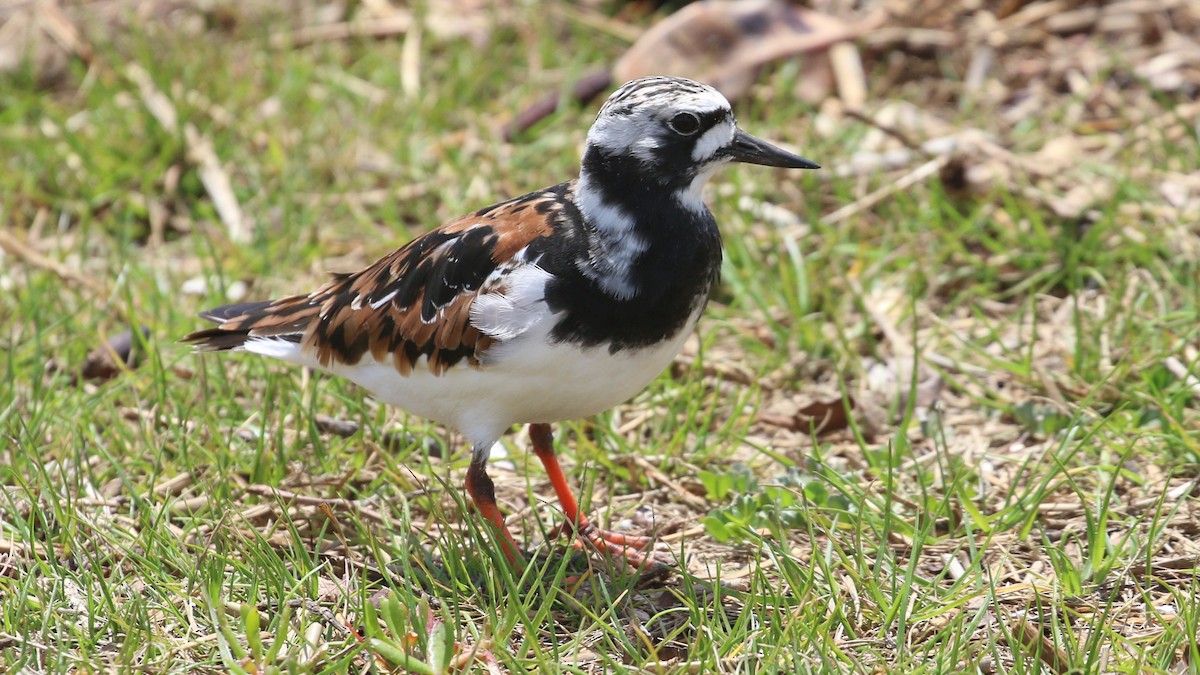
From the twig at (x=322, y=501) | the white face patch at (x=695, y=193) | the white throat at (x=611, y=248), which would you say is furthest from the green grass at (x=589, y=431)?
the white face patch at (x=695, y=193)

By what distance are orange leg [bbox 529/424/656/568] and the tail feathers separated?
0.90 meters

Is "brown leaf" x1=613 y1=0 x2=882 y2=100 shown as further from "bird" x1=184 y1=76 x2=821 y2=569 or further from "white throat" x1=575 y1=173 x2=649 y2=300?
"white throat" x1=575 y1=173 x2=649 y2=300

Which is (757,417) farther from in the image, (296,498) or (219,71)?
(219,71)

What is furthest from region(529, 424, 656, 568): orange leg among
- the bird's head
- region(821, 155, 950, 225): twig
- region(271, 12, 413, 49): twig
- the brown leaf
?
region(271, 12, 413, 49): twig

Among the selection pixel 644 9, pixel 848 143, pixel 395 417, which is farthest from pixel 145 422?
pixel 644 9

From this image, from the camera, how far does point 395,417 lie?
529cm

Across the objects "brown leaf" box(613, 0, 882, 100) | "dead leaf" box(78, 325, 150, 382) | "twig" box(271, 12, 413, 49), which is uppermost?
"twig" box(271, 12, 413, 49)

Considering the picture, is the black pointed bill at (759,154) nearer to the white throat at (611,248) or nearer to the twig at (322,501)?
the white throat at (611,248)

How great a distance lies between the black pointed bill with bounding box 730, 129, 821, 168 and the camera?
4230 millimetres

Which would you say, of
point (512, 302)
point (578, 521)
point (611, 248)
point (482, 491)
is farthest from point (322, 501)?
point (611, 248)

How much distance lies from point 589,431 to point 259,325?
1.35 metres

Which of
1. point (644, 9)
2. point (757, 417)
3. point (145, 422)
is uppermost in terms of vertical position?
point (644, 9)

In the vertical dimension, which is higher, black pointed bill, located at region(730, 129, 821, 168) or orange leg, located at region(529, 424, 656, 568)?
black pointed bill, located at region(730, 129, 821, 168)

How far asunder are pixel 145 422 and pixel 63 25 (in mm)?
4273
